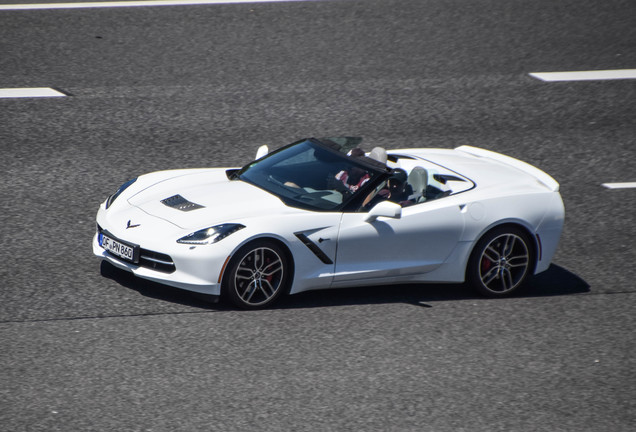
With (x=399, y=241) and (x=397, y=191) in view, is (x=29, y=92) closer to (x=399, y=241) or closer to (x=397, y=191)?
(x=397, y=191)

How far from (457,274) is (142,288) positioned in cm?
267

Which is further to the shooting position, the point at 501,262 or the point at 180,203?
the point at 501,262

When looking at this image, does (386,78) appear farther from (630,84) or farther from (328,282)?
(328,282)

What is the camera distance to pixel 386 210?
7070mm

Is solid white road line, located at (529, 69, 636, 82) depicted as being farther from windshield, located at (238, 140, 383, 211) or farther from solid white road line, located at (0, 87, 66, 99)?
solid white road line, located at (0, 87, 66, 99)

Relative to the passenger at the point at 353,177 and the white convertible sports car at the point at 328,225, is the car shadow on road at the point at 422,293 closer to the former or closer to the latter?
the white convertible sports car at the point at 328,225

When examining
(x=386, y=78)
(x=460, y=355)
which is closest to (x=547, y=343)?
(x=460, y=355)

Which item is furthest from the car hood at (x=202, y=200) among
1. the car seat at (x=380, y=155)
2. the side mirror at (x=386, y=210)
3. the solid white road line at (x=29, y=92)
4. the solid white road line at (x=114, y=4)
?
the solid white road line at (x=114, y=4)

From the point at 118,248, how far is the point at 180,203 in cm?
69

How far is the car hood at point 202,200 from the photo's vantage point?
703 cm

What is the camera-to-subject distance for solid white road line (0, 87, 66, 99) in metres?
11.3

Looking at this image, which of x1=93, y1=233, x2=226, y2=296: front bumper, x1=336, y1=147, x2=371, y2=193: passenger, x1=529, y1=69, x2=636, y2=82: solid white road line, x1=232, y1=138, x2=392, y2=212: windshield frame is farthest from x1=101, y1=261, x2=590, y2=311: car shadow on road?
x1=529, y1=69, x2=636, y2=82: solid white road line

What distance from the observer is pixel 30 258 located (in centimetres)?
771

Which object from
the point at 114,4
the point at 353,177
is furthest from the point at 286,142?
the point at 114,4
